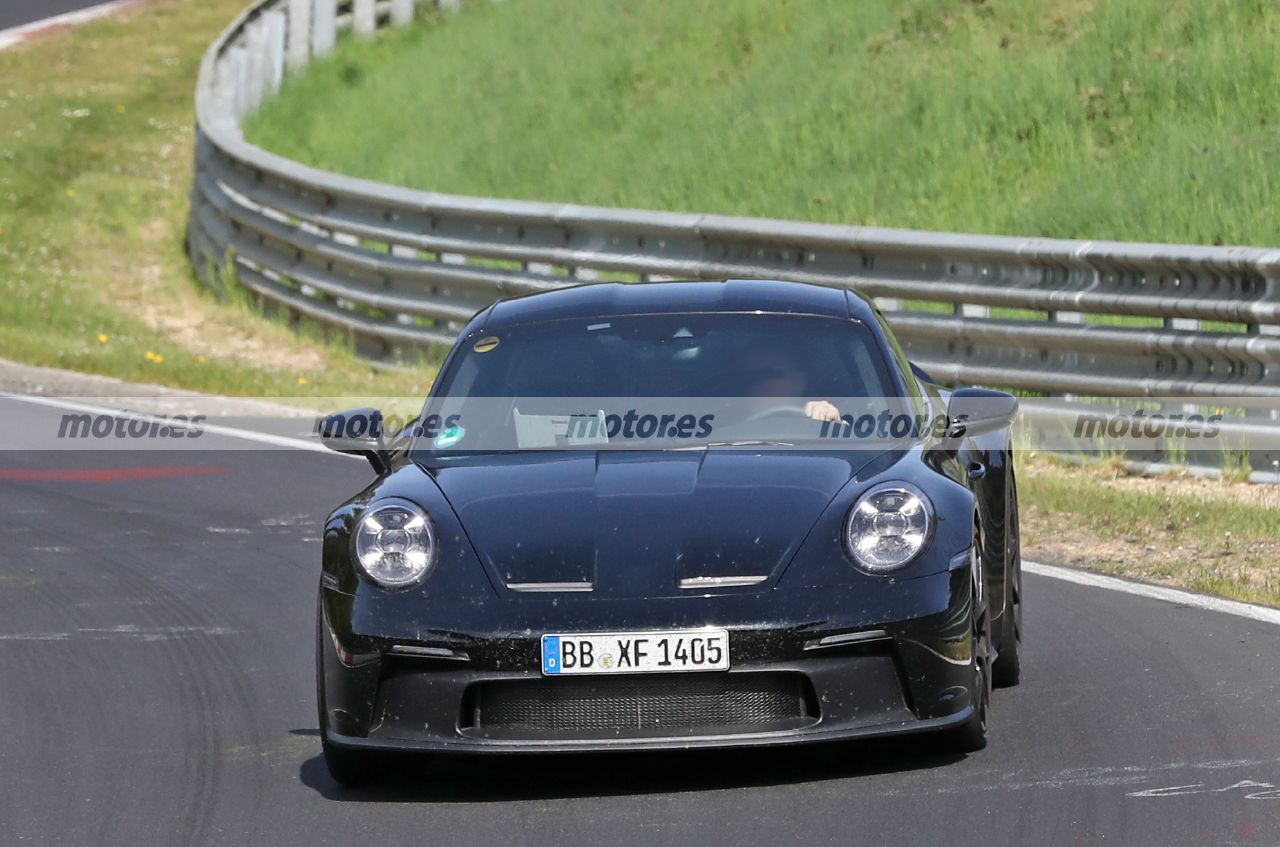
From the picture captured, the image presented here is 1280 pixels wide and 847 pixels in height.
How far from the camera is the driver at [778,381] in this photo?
22.2 ft

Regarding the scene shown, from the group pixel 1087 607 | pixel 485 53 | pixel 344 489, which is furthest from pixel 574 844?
pixel 485 53

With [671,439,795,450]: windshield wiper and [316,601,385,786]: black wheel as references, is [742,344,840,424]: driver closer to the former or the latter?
[671,439,795,450]: windshield wiper

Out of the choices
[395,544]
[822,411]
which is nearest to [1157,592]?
[822,411]

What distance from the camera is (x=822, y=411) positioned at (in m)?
6.75

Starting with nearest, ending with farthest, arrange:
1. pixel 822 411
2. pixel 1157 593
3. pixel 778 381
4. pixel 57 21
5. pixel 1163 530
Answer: pixel 822 411, pixel 778 381, pixel 1157 593, pixel 1163 530, pixel 57 21

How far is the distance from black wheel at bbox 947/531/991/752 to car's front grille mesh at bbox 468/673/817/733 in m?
0.50

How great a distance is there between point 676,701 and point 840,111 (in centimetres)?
1355

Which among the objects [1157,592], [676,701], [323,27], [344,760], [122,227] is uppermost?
[676,701]

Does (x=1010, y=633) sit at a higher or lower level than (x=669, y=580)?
lower

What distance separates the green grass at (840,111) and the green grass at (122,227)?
201 cm

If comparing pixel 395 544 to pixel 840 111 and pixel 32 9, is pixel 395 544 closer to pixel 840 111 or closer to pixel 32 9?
pixel 840 111

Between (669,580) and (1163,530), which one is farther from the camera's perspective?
(1163,530)

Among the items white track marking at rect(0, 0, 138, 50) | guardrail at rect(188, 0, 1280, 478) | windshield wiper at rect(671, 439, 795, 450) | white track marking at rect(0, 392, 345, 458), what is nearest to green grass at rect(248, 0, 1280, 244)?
guardrail at rect(188, 0, 1280, 478)

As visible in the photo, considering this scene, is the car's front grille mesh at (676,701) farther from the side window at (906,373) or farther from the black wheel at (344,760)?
the side window at (906,373)
